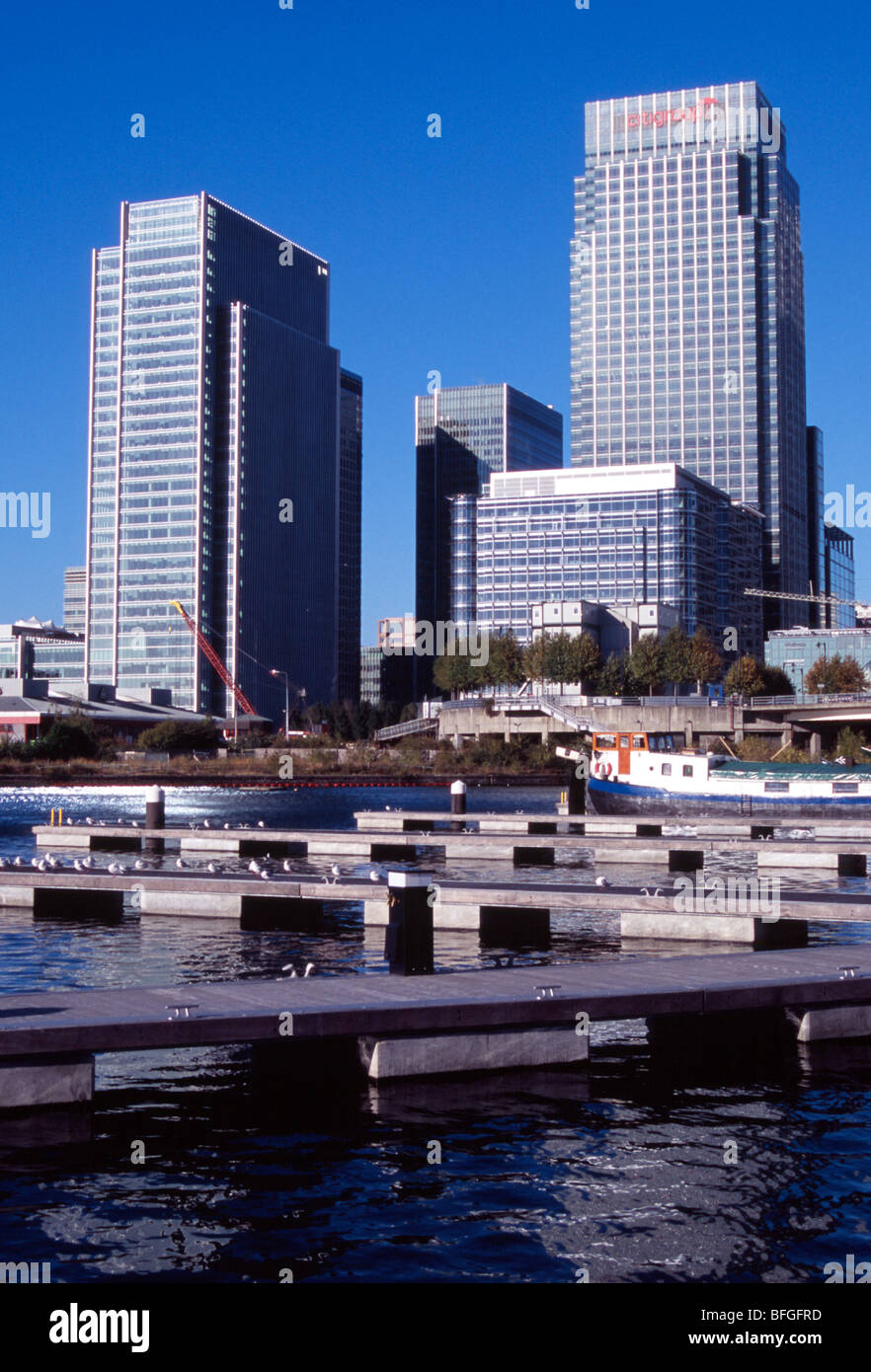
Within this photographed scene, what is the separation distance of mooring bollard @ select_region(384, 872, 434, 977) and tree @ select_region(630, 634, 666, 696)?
16563 centimetres

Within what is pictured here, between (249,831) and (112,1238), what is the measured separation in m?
44.0

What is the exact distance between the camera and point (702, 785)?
8225 cm

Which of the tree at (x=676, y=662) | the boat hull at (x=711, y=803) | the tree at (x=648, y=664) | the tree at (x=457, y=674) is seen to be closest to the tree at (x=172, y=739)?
the tree at (x=457, y=674)

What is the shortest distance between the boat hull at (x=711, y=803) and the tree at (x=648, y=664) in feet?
344

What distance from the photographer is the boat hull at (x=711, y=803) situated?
79.1 m

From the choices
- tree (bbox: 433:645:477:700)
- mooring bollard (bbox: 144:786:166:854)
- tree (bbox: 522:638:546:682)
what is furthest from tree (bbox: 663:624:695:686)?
mooring bollard (bbox: 144:786:166:854)

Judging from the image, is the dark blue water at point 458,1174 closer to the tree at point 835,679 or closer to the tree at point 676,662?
the tree at point 676,662

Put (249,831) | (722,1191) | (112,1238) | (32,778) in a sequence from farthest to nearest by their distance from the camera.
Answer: (32,778) → (249,831) → (722,1191) → (112,1238)

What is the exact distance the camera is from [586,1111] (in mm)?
20906

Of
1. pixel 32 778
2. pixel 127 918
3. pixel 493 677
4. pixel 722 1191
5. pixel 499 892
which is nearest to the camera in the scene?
pixel 722 1191

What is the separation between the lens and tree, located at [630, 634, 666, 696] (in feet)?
621

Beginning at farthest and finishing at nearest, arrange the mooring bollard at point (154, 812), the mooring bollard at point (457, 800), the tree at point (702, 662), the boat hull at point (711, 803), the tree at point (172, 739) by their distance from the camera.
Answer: the tree at point (702, 662), the tree at point (172, 739), the boat hull at point (711, 803), the mooring bollard at point (457, 800), the mooring bollard at point (154, 812)
